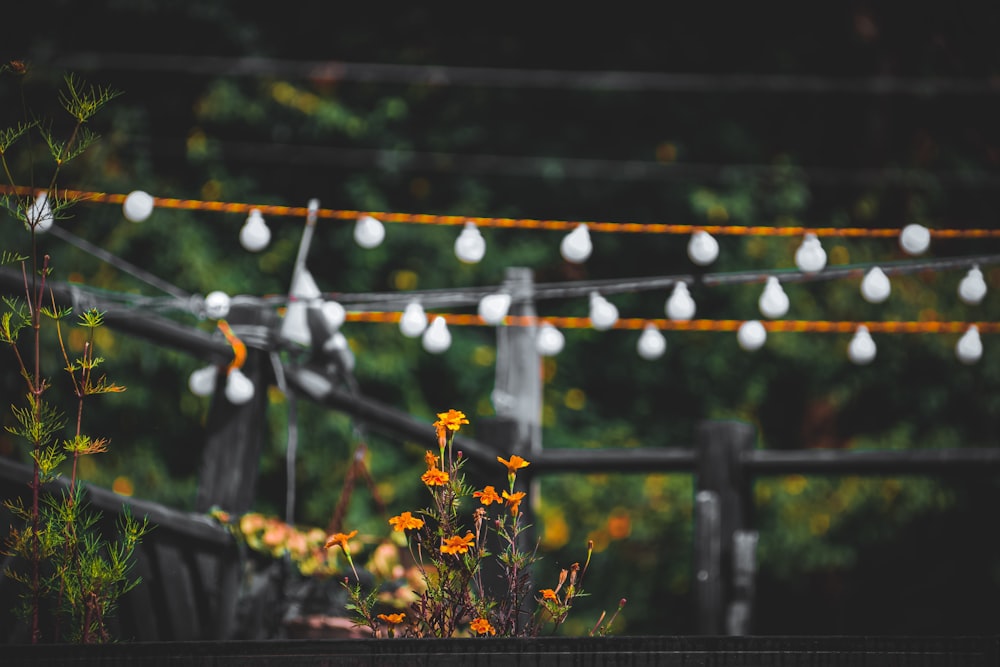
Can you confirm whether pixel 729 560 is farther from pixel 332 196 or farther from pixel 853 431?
pixel 332 196

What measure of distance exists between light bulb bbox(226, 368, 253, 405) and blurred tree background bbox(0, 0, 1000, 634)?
386 centimetres

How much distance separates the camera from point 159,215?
8625 mm

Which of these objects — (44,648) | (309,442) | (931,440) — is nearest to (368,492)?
(309,442)

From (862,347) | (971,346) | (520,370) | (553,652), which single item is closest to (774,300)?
(862,347)

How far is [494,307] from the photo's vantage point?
5.07 m

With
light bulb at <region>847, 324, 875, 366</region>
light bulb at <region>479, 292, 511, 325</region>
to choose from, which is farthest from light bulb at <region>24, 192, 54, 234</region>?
light bulb at <region>847, 324, 875, 366</region>

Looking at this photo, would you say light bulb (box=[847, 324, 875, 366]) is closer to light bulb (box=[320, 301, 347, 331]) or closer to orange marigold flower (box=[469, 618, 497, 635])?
light bulb (box=[320, 301, 347, 331])

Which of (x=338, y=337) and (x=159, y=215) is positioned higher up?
(x=159, y=215)

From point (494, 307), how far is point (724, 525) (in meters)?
1.39

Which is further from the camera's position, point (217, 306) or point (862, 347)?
point (862, 347)

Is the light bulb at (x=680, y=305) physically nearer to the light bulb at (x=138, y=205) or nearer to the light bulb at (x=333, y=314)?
the light bulb at (x=333, y=314)

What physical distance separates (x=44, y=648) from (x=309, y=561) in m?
2.30

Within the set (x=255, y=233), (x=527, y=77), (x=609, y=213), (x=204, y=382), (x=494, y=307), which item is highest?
(x=527, y=77)

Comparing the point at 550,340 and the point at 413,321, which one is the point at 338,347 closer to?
the point at 413,321
